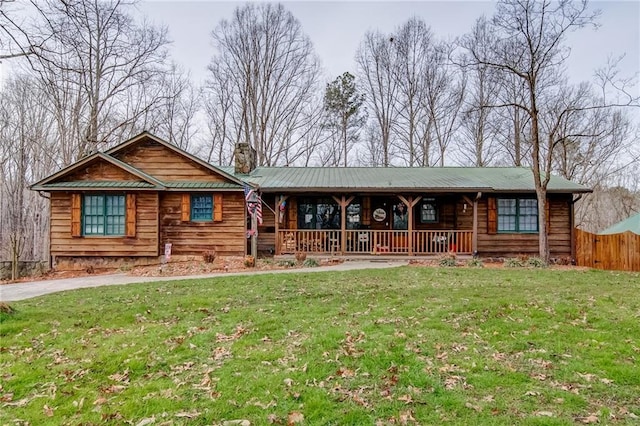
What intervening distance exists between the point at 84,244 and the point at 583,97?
2777 cm

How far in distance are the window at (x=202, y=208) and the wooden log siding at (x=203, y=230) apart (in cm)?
20

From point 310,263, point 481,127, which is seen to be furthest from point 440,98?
point 310,263

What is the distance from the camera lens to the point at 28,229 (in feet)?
90.3

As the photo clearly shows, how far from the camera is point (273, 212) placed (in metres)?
16.3

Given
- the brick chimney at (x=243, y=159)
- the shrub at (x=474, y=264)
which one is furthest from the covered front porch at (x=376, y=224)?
the brick chimney at (x=243, y=159)

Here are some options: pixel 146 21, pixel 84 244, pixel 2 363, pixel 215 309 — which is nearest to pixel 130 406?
pixel 2 363

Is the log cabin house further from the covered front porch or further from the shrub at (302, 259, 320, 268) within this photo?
the shrub at (302, 259, 320, 268)

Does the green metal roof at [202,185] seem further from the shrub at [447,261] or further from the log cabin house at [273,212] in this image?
the shrub at [447,261]

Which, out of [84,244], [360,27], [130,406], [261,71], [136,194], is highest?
[360,27]

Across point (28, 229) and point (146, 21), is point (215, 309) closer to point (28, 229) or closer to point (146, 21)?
point (146, 21)

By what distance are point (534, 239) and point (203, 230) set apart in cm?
1308

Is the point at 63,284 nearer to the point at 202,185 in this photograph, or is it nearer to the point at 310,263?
the point at 202,185

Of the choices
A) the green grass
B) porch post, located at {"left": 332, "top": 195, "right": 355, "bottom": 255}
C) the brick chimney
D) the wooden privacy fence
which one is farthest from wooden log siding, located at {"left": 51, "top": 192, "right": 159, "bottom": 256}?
the wooden privacy fence

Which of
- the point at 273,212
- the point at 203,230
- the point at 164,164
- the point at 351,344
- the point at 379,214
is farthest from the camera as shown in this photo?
the point at 379,214
